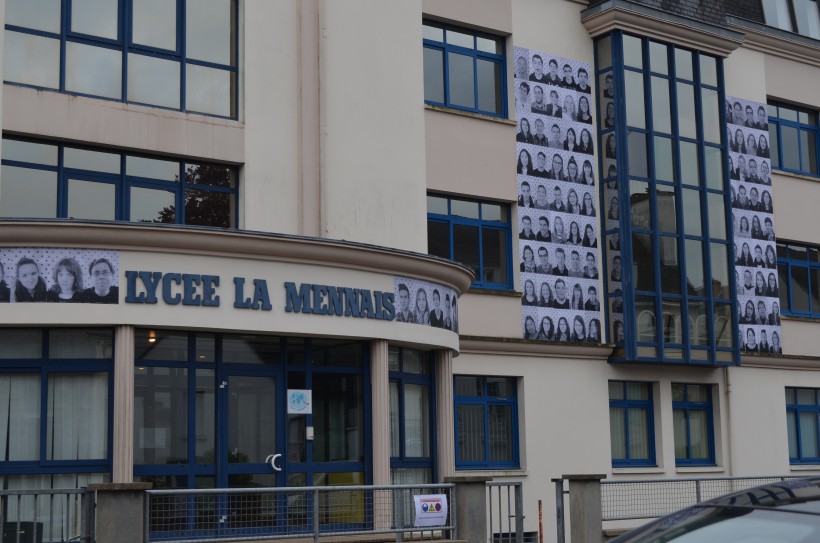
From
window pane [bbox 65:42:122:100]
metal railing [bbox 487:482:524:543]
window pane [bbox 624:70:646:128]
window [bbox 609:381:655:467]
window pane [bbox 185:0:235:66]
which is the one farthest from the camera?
→ window pane [bbox 624:70:646:128]

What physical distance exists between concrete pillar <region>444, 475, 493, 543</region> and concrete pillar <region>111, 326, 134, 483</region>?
4411mm

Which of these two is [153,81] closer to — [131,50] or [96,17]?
[131,50]

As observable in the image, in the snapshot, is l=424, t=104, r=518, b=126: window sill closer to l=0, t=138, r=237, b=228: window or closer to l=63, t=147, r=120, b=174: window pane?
l=0, t=138, r=237, b=228: window

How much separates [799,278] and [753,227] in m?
2.41

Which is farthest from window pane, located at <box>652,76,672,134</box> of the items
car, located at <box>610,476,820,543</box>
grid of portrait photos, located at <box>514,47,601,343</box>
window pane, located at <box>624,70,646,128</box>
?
car, located at <box>610,476,820,543</box>

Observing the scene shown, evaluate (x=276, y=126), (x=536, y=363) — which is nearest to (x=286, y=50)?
(x=276, y=126)

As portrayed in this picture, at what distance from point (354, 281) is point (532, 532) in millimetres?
7521

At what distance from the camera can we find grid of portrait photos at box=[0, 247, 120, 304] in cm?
1709

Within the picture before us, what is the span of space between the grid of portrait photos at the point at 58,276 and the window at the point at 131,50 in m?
3.48

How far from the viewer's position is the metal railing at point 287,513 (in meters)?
15.6

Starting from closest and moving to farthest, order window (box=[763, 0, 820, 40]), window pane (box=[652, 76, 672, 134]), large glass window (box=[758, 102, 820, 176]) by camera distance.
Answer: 1. window pane (box=[652, 76, 672, 134])
2. large glass window (box=[758, 102, 820, 176])
3. window (box=[763, 0, 820, 40])

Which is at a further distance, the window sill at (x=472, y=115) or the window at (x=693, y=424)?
the window at (x=693, y=424)

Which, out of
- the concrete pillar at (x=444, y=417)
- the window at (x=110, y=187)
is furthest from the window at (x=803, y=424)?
the window at (x=110, y=187)

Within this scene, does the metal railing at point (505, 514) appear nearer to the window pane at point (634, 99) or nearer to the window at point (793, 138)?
the window pane at point (634, 99)
